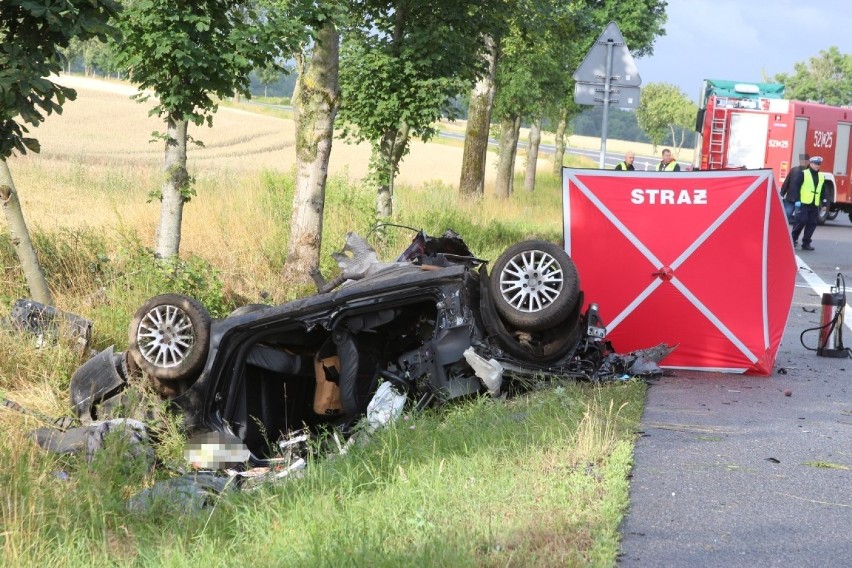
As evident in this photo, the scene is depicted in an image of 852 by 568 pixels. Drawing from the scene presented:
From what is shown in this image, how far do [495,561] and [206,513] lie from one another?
1.99 metres

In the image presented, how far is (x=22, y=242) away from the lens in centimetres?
994

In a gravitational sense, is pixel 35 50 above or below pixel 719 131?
below

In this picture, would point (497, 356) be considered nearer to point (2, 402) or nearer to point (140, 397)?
point (140, 397)

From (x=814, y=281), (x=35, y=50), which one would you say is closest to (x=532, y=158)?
(x=814, y=281)

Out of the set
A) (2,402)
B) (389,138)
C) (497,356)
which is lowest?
(2,402)

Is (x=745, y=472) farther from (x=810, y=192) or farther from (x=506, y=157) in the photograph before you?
(x=506, y=157)

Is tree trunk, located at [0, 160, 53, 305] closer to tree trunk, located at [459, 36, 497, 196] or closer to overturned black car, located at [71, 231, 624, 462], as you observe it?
overturned black car, located at [71, 231, 624, 462]

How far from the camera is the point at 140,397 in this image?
8.03 metres

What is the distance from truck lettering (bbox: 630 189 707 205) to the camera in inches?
395

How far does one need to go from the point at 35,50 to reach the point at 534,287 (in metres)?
3.84

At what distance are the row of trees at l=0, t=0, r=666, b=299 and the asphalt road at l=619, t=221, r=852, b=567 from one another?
3.80 m

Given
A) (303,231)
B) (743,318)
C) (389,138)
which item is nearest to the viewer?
(743,318)

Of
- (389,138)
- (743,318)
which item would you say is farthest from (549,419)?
(389,138)

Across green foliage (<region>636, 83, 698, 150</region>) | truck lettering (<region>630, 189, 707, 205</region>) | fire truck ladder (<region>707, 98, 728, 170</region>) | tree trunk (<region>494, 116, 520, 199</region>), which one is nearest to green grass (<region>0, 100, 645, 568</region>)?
truck lettering (<region>630, 189, 707, 205</region>)
